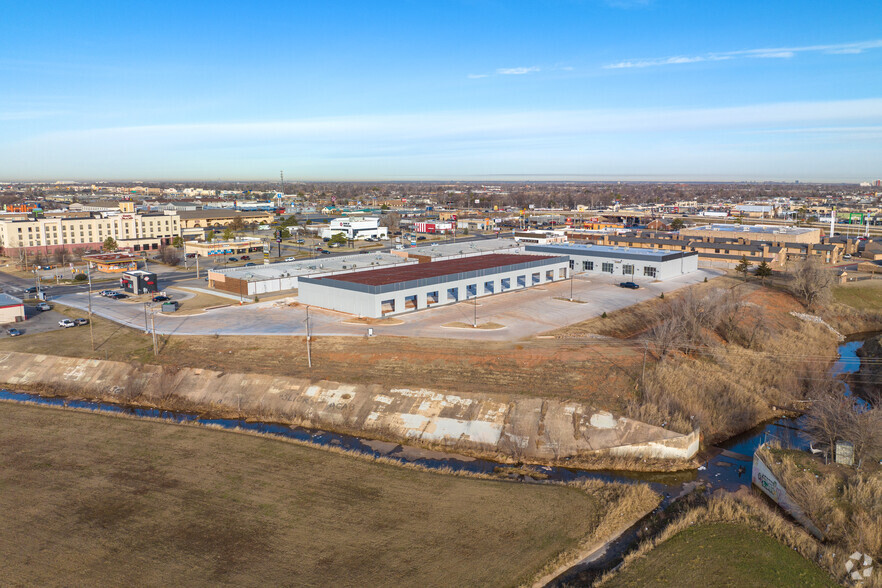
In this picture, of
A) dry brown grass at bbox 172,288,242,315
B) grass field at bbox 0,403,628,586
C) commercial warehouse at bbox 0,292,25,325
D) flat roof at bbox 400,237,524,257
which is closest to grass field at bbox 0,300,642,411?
commercial warehouse at bbox 0,292,25,325

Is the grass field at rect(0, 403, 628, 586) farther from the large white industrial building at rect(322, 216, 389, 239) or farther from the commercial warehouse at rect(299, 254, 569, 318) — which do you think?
the large white industrial building at rect(322, 216, 389, 239)

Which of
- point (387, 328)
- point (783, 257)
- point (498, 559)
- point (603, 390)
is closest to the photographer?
point (498, 559)

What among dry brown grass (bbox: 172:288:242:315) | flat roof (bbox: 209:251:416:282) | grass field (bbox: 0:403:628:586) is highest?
flat roof (bbox: 209:251:416:282)

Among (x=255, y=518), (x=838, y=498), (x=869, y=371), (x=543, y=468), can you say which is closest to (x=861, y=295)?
(x=869, y=371)

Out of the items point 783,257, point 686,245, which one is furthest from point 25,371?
point 783,257

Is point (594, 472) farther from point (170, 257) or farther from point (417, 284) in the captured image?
point (170, 257)

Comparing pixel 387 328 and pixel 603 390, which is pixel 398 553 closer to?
pixel 603 390
